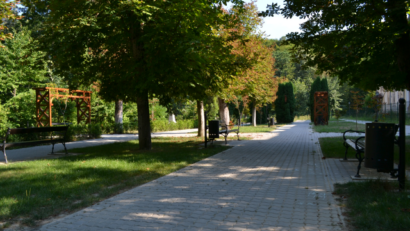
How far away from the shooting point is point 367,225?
3658 mm

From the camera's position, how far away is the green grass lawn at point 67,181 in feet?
15.1

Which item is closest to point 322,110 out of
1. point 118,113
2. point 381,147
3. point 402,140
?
point 118,113

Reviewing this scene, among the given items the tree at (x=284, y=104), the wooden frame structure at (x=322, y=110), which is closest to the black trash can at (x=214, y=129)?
the wooden frame structure at (x=322, y=110)

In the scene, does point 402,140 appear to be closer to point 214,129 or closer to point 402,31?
point 402,31

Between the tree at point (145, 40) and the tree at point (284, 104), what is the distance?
37411mm

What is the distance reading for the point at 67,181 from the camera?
20.9 feet

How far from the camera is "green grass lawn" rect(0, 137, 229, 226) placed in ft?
15.1

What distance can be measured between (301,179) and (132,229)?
4030 millimetres

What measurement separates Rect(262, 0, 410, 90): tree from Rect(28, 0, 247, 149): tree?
2.60m

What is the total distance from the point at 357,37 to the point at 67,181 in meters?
7.97

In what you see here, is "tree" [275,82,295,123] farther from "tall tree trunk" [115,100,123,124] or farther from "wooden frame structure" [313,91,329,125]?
"tall tree trunk" [115,100,123,124]

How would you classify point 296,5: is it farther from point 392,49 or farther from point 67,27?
point 67,27

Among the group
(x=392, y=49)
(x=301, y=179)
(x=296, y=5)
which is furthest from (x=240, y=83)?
(x=301, y=179)

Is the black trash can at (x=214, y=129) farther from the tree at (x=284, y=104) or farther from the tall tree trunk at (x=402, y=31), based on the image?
the tree at (x=284, y=104)
